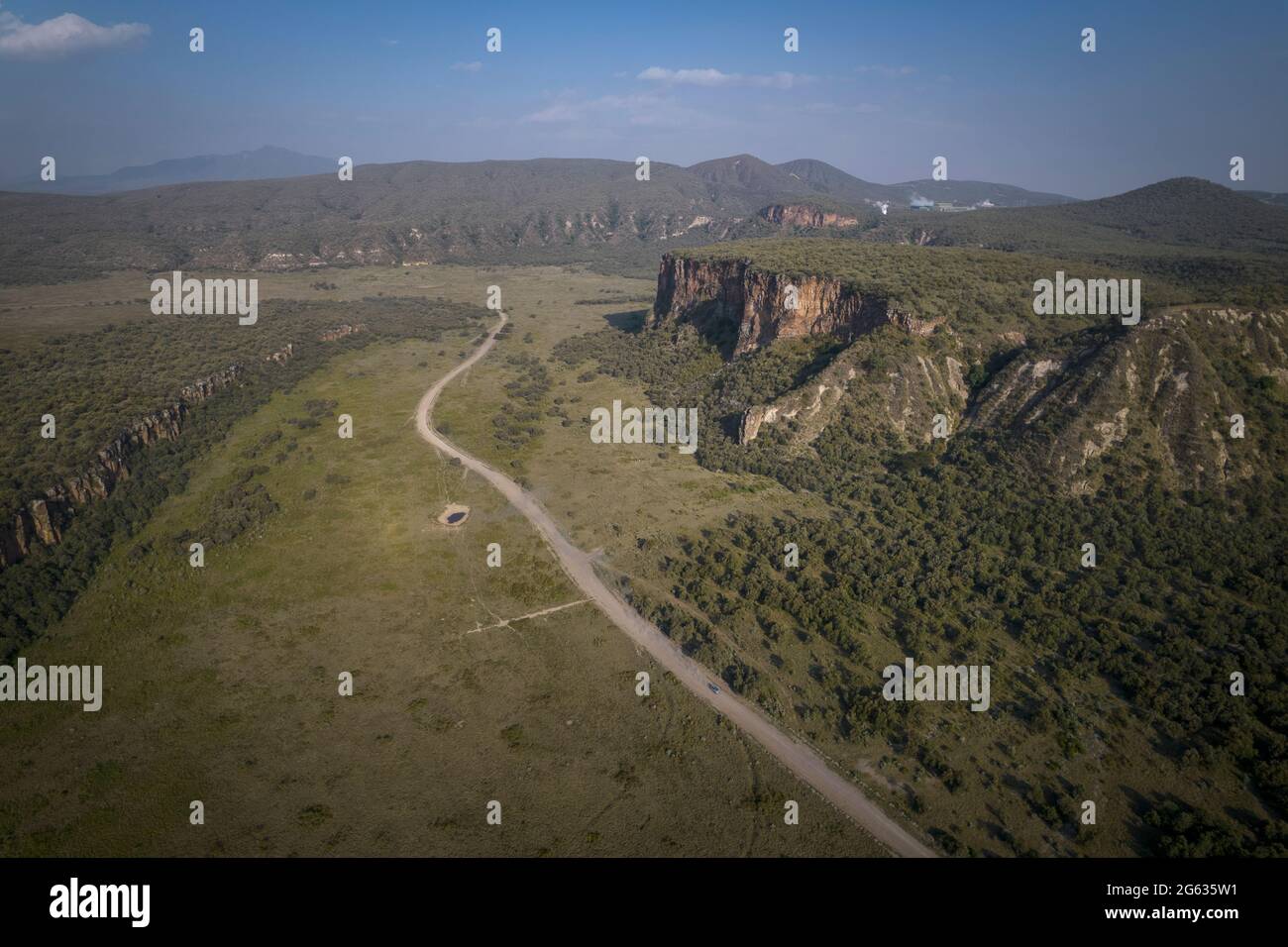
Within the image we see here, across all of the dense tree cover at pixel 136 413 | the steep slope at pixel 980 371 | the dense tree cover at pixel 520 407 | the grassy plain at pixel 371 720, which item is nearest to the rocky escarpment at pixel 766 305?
the steep slope at pixel 980 371

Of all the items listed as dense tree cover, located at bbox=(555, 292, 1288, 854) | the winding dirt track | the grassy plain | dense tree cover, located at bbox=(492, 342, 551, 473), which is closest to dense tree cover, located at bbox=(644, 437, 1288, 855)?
dense tree cover, located at bbox=(555, 292, 1288, 854)

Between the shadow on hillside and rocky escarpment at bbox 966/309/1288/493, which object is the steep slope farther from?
the shadow on hillside

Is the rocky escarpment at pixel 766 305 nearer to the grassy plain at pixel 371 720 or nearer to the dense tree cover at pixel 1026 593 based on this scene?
the dense tree cover at pixel 1026 593

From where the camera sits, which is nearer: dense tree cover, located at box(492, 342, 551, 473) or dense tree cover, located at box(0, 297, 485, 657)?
dense tree cover, located at box(0, 297, 485, 657)

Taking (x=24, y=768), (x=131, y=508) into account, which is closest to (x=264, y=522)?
(x=131, y=508)

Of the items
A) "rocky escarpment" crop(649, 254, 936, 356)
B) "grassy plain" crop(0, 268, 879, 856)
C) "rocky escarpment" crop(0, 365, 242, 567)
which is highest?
"rocky escarpment" crop(649, 254, 936, 356)

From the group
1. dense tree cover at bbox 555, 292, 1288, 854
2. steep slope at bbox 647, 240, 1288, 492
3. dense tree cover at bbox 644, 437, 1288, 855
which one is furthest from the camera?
steep slope at bbox 647, 240, 1288, 492

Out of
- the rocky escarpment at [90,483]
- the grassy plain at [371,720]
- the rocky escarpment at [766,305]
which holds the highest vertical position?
the rocky escarpment at [766,305]

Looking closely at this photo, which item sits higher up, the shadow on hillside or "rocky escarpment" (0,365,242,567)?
the shadow on hillside

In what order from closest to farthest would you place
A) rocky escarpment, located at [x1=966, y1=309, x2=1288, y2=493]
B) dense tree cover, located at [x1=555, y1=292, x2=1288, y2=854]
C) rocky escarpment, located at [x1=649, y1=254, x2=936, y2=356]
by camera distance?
dense tree cover, located at [x1=555, y1=292, x2=1288, y2=854] → rocky escarpment, located at [x1=966, y1=309, x2=1288, y2=493] → rocky escarpment, located at [x1=649, y1=254, x2=936, y2=356]
